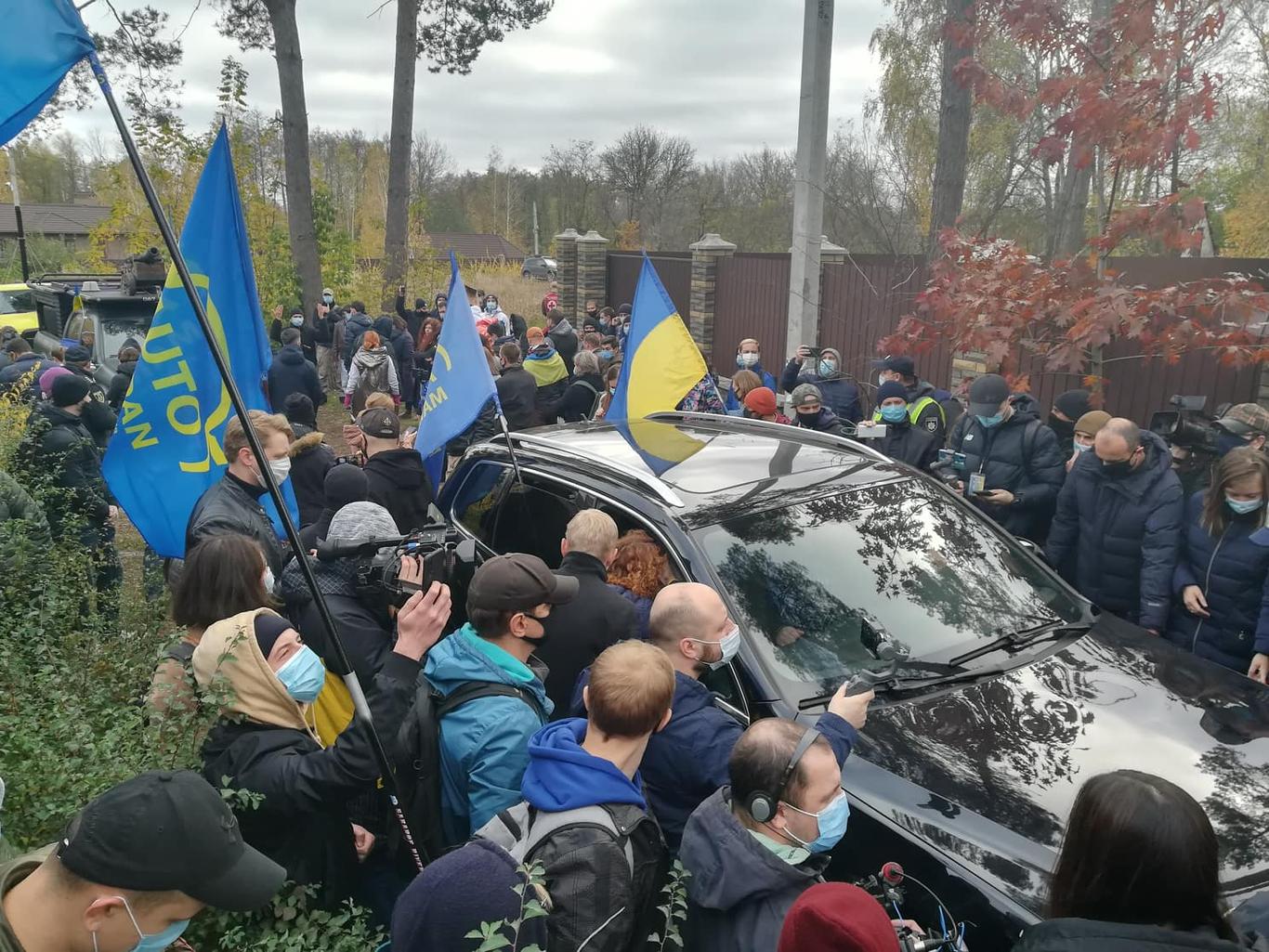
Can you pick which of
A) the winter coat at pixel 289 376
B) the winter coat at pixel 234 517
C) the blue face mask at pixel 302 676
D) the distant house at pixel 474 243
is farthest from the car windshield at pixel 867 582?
the distant house at pixel 474 243

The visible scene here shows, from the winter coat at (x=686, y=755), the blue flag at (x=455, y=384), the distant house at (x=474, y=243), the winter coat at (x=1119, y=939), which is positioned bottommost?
the winter coat at (x=686, y=755)

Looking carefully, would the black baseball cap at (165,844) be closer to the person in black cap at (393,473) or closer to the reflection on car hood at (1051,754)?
the reflection on car hood at (1051,754)

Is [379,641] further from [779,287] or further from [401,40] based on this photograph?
[401,40]

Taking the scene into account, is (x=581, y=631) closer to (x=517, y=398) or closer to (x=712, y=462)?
(x=712, y=462)

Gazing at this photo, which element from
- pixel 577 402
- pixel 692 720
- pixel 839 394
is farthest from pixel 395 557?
pixel 577 402

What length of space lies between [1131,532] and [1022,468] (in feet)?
3.70

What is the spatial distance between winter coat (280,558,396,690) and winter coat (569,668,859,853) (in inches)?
37.2

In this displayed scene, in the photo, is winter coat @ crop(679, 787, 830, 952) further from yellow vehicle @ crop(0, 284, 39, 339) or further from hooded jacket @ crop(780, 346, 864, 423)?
yellow vehicle @ crop(0, 284, 39, 339)

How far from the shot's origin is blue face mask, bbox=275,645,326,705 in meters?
2.88

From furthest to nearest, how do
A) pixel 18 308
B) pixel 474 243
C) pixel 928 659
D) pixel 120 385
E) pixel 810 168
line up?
pixel 474 243 < pixel 18 308 < pixel 120 385 < pixel 810 168 < pixel 928 659

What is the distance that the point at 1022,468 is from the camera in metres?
5.96

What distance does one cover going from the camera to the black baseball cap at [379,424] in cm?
602

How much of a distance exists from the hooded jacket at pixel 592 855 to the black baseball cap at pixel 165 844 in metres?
0.61

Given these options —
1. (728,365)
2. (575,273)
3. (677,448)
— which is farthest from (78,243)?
(677,448)
